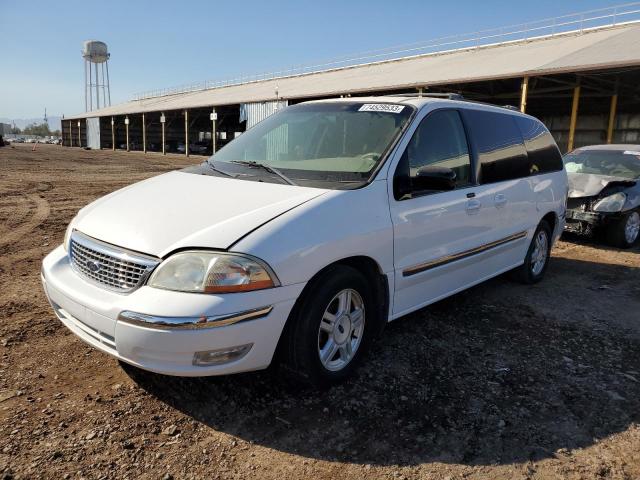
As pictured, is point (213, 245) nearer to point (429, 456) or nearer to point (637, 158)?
point (429, 456)

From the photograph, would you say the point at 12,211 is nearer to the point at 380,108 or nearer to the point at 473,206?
the point at 380,108

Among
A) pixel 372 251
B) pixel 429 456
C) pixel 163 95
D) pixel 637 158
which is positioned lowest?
pixel 429 456

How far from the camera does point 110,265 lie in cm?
266

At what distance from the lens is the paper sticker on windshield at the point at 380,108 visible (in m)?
3.63

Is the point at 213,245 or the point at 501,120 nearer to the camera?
the point at 213,245

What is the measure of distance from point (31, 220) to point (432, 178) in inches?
287

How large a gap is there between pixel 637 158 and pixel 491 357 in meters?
6.60

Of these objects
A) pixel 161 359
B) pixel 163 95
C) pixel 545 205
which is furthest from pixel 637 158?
pixel 163 95

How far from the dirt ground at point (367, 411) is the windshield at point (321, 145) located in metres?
1.32

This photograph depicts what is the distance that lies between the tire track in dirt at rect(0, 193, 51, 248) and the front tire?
→ 5.31m

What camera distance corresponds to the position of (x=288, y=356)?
8.96 feet

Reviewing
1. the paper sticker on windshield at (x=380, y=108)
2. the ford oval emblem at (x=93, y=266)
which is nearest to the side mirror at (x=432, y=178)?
the paper sticker on windshield at (x=380, y=108)

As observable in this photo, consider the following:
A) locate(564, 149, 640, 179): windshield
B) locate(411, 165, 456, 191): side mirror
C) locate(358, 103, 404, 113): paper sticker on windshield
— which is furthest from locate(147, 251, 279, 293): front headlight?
locate(564, 149, 640, 179): windshield

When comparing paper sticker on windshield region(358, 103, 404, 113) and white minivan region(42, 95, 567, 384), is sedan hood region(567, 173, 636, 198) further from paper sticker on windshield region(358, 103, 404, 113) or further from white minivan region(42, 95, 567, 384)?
paper sticker on windshield region(358, 103, 404, 113)
